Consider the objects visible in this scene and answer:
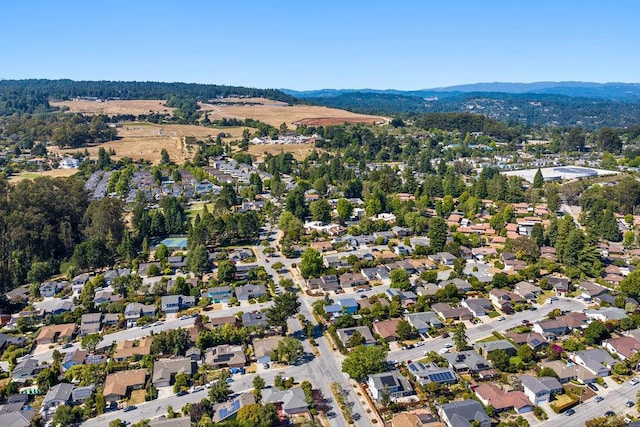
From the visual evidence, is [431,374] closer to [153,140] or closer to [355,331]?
[355,331]

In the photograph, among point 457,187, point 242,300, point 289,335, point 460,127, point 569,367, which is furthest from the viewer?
point 460,127

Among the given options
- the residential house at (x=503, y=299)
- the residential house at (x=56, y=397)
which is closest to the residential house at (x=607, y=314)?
the residential house at (x=503, y=299)

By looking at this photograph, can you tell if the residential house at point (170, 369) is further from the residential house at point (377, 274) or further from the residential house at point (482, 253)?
the residential house at point (482, 253)

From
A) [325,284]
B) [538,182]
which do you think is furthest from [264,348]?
[538,182]

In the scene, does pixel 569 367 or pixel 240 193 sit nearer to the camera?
pixel 569 367

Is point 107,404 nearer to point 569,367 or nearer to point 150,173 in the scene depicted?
point 569,367

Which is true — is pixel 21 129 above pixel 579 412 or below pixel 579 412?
above

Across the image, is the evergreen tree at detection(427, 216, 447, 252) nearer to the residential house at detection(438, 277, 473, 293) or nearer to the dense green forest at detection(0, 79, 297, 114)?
the residential house at detection(438, 277, 473, 293)

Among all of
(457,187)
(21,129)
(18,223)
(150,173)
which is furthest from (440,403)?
(21,129)
